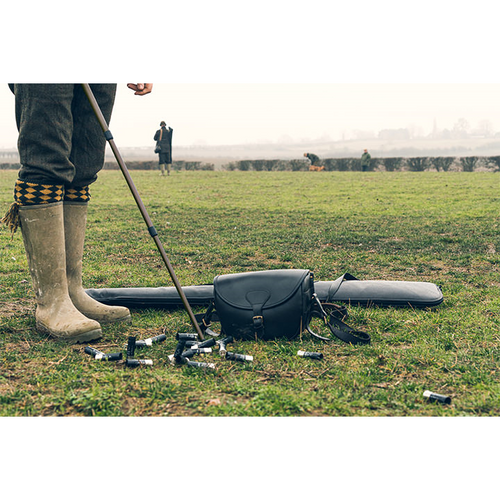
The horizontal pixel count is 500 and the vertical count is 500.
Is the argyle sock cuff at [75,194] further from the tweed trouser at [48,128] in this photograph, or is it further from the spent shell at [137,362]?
the spent shell at [137,362]

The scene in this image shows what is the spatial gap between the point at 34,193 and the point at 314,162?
89.0 ft

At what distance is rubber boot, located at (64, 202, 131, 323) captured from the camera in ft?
12.1

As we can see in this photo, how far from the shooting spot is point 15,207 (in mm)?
3436

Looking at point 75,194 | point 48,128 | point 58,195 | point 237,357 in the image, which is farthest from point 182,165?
point 237,357

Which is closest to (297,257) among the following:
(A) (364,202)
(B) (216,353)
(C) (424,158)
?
(B) (216,353)

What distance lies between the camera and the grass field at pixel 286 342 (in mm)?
2488

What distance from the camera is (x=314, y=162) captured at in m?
29.5

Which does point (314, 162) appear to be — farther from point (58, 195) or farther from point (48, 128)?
point (48, 128)

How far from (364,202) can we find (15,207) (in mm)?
9581

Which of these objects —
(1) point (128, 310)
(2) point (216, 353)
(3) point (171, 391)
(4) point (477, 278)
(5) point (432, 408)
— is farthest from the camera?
(4) point (477, 278)

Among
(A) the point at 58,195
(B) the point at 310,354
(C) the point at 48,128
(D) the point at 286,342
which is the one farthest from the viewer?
(A) the point at 58,195

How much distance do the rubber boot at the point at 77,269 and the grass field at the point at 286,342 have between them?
15 centimetres

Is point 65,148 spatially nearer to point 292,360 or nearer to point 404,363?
point 292,360

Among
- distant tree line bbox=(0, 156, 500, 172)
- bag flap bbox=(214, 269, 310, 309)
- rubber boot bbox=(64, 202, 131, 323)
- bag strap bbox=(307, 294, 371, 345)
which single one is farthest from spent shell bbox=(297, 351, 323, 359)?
distant tree line bbox=(0, 156, 500, 172)
